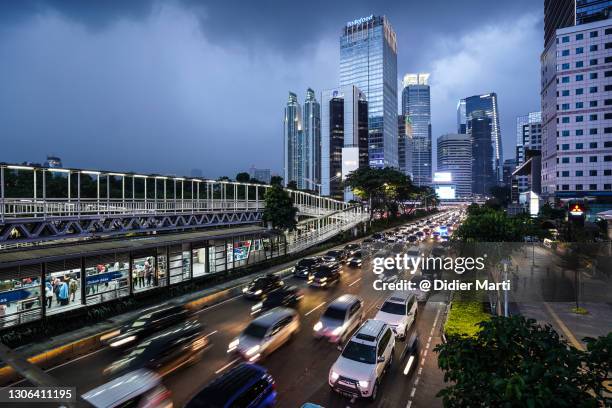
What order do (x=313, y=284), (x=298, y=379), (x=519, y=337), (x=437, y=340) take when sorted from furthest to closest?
(x=313, y=284)
(x=437, y=340)
(x=298, y=379)
(x=519, y=337)

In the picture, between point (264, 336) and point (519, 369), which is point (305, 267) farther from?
point (519, 369)

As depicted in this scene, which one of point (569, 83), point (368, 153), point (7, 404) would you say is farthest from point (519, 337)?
point (368, 153)

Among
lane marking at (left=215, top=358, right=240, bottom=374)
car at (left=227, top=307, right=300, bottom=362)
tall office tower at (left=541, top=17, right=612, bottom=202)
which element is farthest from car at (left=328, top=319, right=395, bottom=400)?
tall office tower at (left=541, top=17, right=612, bottom=202)

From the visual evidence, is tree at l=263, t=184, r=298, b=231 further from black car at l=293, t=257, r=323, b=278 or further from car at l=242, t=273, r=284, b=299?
car at l=242, t=273, r=284, b=299

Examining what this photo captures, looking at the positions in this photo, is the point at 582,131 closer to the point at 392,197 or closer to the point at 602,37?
the point at 602,37

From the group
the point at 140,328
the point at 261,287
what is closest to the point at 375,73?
the point at 261,287

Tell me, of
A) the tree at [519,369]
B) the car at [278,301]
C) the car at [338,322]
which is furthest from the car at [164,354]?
the tree at [519,369]

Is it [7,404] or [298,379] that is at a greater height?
[7,404]
